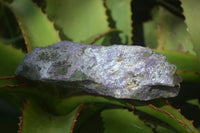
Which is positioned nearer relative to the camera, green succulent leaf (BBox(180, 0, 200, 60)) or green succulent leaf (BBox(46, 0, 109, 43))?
green succulent leaf (BBox(180, 0, 200, 60))

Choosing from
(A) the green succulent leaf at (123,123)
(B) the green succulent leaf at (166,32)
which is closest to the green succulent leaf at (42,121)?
(A) the green succulent leaf at (123,123)

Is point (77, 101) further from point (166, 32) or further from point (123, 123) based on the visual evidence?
point (166, 32)

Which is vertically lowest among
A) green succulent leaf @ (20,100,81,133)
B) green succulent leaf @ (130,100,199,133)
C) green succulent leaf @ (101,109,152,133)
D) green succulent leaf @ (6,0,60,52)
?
green succulent leaf @ (101,109,152,133)

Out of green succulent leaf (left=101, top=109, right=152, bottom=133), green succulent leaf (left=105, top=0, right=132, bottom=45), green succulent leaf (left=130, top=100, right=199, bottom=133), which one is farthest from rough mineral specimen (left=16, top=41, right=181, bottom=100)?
green succulent leaf (left=105, top=0, right=132, bottom=45)

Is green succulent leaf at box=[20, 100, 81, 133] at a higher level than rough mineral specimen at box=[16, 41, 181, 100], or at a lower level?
lower

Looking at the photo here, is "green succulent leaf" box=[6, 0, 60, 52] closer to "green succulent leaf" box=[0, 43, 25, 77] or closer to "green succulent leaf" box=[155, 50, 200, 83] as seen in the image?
"green succulent leaf" box=[0, 43, 25, 77]

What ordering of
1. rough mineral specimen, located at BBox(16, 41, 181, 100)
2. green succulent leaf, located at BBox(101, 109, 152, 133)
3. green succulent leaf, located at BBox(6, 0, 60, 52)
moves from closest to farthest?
rough mineral specimen, located at BBox(16, 41, 181, 100) → green succulent leaf, located at BBox(101, 109, 152, 133) → green succulent leaf, located at BBox(6, 0, 60, 52)
